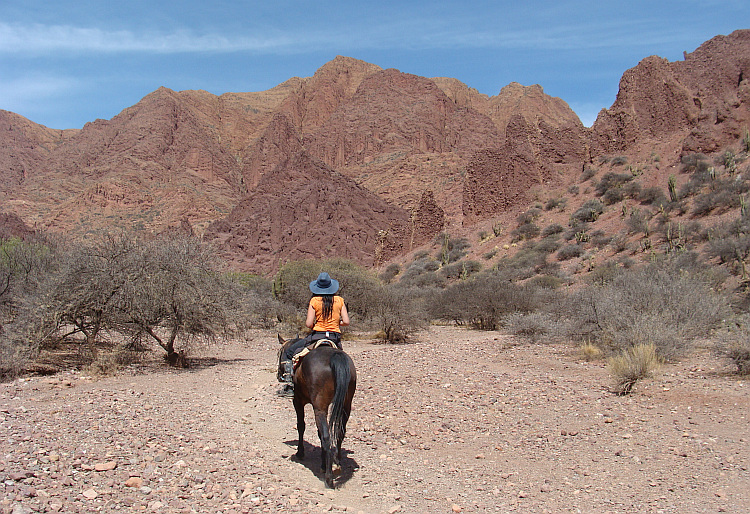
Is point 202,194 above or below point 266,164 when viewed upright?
below

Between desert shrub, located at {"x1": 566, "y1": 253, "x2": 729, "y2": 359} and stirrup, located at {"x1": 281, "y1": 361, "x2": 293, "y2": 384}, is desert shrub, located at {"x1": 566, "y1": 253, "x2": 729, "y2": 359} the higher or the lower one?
the higher one

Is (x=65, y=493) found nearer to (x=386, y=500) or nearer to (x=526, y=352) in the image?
(x=386, y=500)

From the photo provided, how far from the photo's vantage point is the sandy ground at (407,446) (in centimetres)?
→ 489

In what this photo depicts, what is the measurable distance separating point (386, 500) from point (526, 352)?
8.50m

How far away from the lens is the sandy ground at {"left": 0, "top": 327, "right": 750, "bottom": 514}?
4895mm

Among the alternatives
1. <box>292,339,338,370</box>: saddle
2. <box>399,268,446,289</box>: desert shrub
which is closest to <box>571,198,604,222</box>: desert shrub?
<box>399,268,446,289</box>: desert shrub

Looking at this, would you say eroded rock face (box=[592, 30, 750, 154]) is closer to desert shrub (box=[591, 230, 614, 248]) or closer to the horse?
desert shrub (box=[591, 230, 614, 248])

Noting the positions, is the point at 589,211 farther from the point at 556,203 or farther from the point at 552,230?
the point at 556,203

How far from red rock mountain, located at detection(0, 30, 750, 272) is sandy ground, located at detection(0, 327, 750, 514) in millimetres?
26470

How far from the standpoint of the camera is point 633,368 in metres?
8.57

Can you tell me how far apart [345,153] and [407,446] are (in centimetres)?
9305

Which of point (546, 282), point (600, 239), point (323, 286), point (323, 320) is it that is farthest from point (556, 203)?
point (323, 320)

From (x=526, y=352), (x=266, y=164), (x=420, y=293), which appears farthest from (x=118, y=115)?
(x=526, y=352)

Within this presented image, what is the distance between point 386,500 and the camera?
209 inches
